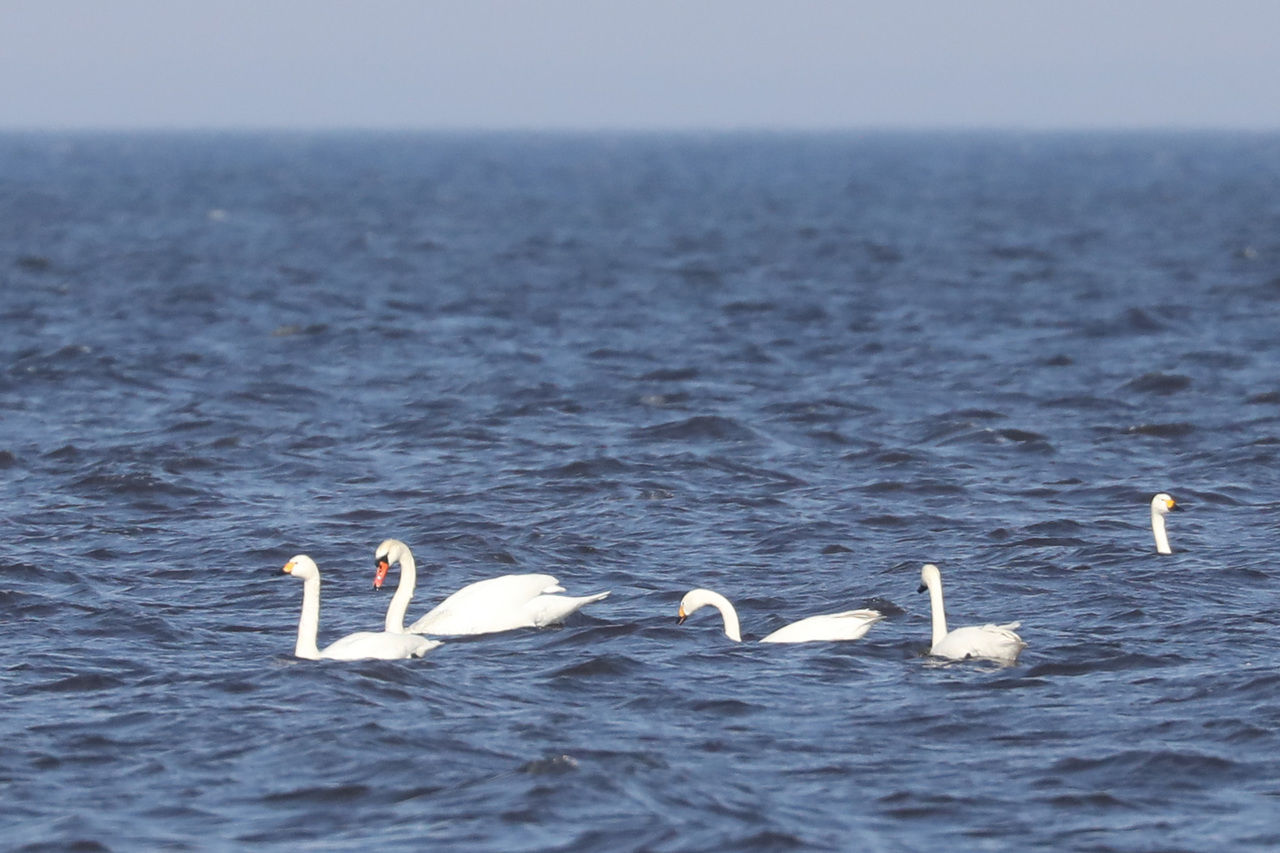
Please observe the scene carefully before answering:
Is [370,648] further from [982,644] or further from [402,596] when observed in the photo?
[982,644]

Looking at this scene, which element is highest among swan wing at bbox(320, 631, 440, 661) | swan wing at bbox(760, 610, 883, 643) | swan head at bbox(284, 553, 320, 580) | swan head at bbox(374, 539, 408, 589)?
swan head at bbox(284, 553, 320, 580)

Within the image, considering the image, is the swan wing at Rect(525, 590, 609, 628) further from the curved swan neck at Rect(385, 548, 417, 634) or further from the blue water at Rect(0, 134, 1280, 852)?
the curved swan neck at Rect(385, 548, 417, 634)

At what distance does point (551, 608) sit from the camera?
1622cm

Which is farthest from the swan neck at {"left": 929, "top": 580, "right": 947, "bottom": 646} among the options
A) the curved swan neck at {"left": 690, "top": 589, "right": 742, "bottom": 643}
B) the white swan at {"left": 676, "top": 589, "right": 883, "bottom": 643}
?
the curved swan neck at {"left": 690, "top": 589, "right": 742, "bottom": 643}

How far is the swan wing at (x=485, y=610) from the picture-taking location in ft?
52.2

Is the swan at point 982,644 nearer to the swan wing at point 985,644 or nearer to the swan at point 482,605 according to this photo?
the swan wing at point 985,644

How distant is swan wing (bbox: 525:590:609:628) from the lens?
1616 cm

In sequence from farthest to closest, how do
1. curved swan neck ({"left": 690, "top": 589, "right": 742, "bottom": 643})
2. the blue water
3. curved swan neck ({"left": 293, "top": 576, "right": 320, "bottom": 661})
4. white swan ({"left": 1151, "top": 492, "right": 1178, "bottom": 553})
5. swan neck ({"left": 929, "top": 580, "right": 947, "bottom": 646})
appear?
white swan ({"left": 1151, "top": 492, "right": 1178, "bottom": 553})
curved swan neck ({"left": 690, "top": 589, "right": 742, "bottom": 643})
swan neck ({"left": 929, "top": 580, "right": 947, "bottom": 646})
curved swan neck ({"left": 293, "top": 576, "right": 320, "bottom": 661})
the blue water

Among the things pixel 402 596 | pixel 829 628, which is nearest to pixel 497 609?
pixel 402 596

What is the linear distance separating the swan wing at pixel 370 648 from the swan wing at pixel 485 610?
0.94 metres

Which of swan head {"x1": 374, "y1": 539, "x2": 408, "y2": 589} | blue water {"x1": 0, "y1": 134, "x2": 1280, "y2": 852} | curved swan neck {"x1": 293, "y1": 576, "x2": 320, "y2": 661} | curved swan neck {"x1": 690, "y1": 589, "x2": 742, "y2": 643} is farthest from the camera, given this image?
swan head {"x1": 374, "y1": 539, "x2": 408, "y2": 589}

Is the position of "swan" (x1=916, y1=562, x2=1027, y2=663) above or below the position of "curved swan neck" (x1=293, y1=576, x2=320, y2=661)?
below

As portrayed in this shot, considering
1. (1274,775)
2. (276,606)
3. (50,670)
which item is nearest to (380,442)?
(276,606)

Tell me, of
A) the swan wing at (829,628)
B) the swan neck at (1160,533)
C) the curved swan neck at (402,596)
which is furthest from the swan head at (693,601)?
the swan neck at (1160,533)
